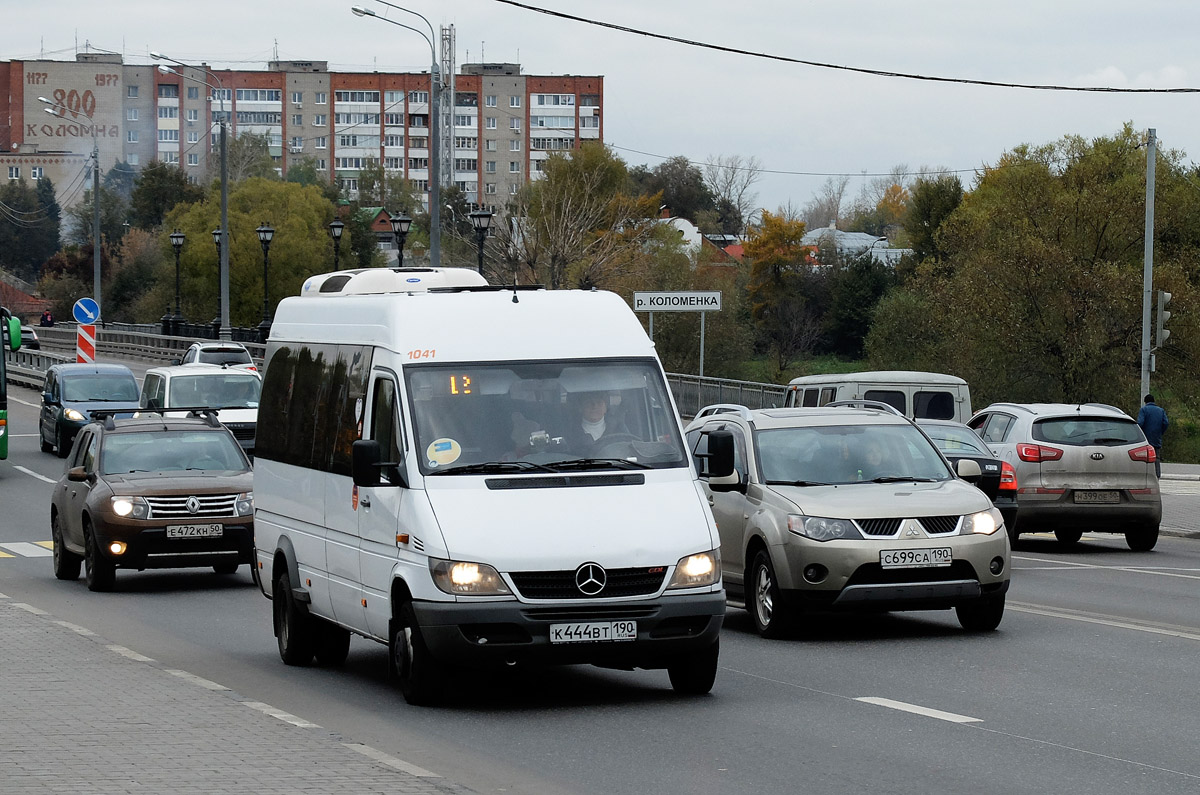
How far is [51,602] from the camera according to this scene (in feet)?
54.4

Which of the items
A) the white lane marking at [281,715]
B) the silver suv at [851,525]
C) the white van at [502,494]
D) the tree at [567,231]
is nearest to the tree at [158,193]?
the tree at [567,231]

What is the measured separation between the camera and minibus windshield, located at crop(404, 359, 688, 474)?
991 cm

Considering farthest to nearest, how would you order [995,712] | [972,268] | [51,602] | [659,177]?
1. [659,177]
2. [972,268]
3. [51,602]
4. [995,712]

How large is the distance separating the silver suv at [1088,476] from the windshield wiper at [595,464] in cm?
1213

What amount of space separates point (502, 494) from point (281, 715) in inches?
65.6

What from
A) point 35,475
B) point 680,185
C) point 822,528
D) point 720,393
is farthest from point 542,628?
point 680,185

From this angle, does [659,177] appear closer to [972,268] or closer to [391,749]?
[972,268]

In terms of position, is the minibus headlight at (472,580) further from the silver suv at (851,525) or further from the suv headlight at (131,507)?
the suv headlight at (131,507)

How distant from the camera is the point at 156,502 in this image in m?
17.3

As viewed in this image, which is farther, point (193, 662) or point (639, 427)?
point (193, 662)

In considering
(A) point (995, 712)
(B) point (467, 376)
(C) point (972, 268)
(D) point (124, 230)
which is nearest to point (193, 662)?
(B) point (467, 376)

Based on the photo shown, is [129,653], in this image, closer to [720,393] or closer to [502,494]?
[502,494]

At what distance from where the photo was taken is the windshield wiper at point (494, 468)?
980 centimetres

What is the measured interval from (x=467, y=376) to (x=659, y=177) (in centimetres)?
13589
